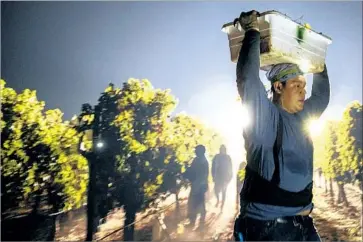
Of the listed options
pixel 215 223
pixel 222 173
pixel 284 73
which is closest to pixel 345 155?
pixel 222 173

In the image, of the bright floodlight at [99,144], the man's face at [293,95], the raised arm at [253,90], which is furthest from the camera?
the bright floodlight at [99,144]

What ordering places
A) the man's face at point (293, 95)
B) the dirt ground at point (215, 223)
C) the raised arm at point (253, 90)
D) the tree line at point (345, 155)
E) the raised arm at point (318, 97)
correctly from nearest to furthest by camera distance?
the raised arm at point (253, 90) → the man's face at point (293, 95) → the raised arm at point (318, 97) → the dirt ground at point (215, 223) → the tree line at point (345, 155)

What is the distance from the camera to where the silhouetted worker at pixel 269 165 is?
173 cm

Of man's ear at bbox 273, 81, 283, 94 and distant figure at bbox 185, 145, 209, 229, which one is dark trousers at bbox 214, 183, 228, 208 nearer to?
distant figure at bbox 185, 145, 209, 229

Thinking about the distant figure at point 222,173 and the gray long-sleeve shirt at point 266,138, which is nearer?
the gray long-sleeve shirt at point 266,138

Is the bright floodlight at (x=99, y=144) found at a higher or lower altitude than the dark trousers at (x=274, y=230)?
higher

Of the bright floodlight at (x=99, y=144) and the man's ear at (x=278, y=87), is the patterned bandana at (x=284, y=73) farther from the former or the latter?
the bright floodlight at (x=99, y=144)

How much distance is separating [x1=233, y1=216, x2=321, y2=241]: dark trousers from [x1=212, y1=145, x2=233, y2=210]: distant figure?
877 cm

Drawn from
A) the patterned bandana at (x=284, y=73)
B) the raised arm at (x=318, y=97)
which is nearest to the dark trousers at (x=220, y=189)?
the raised arm at (x=318, y=97)

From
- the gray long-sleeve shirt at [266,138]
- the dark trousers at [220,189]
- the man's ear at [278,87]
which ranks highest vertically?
the man's ear at [278,87]

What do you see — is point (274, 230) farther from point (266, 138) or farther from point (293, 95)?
point (293, 95)

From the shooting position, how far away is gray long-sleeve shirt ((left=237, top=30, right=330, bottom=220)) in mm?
1708

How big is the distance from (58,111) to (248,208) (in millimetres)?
7886

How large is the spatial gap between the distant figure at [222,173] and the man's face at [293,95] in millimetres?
8785
